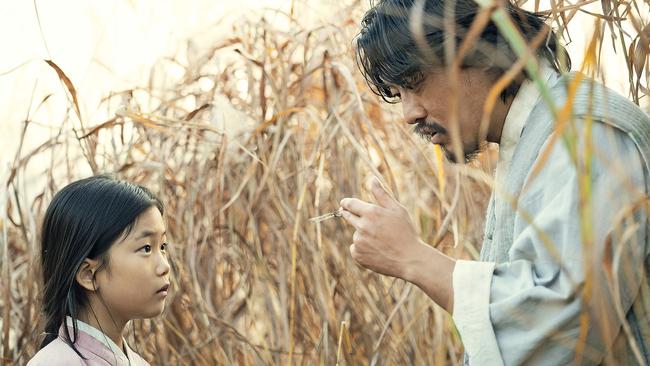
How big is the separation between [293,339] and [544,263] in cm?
102

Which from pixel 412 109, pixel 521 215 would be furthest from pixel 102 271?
pixel 521 215

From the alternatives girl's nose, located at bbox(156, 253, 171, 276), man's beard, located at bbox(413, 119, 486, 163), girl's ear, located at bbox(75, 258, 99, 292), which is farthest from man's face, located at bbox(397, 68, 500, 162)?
girl's ear, located at bbox(75, 258, 99, 292)

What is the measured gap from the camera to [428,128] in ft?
5.27

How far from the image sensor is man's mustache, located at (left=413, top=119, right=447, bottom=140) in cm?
159

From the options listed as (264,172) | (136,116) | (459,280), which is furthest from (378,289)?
(459,280)

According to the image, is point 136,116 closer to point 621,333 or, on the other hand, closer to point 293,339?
point 293,339

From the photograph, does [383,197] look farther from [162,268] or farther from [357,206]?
[162,268]

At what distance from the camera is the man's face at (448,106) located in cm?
157

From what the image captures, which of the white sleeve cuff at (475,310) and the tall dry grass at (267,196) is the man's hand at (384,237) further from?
the tall dry grass at (267,196)

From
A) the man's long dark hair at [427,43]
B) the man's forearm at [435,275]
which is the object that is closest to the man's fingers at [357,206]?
the man's forearm at [435,275]

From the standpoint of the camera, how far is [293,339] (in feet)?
7.55

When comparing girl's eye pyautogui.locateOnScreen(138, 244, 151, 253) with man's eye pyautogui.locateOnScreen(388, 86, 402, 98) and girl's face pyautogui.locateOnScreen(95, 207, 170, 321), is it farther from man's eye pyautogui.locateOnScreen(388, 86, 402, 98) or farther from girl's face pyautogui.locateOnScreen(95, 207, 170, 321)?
man's eye pyautogui.locateOnScreen(388, 86, 402, 98)

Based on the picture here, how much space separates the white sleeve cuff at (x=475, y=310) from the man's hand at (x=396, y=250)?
23 mm

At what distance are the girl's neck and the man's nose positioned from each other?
2.08 feet
